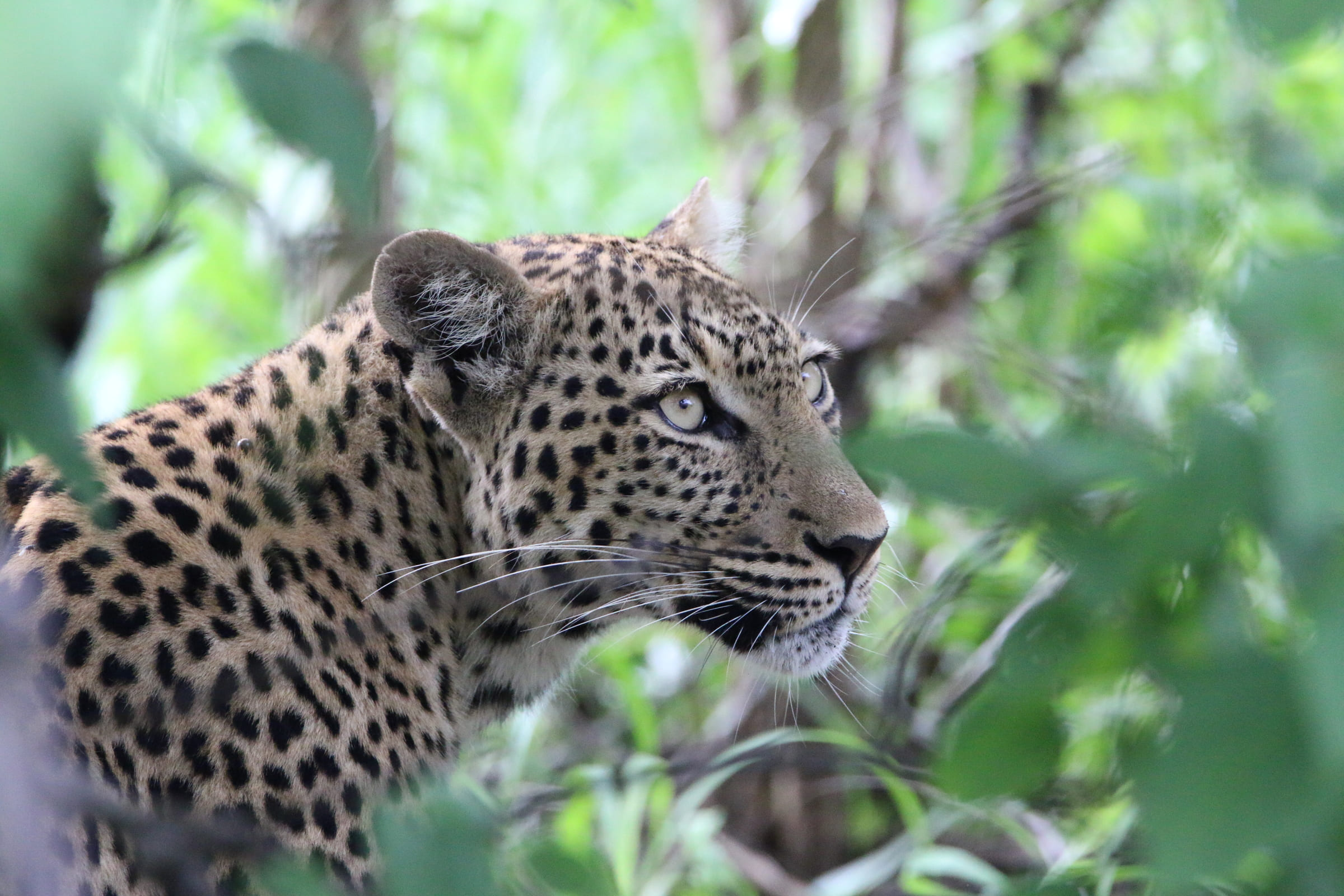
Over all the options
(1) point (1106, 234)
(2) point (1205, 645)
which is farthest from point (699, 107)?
(2) point (1205, 645)

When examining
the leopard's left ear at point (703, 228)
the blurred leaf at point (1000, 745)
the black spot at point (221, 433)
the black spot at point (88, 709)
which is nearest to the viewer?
the blurred leaf at point (1000, 745)

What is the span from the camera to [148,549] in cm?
270

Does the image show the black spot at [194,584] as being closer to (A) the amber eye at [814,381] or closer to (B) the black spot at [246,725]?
(B) the black spot at [246,725]

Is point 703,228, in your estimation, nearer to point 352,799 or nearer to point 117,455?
point 117,455

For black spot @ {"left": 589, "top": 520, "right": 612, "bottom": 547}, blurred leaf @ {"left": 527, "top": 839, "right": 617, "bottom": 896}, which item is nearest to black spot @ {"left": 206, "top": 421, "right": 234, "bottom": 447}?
black spot @ {"left": 589, "top": 520, "right": 612, "bottom": 547}

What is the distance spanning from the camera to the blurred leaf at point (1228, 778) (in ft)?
3.26

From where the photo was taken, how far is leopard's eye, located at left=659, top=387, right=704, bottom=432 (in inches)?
129

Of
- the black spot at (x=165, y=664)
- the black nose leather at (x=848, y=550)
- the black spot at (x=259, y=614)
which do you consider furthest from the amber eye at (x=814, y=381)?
the black spot at (x=165, y=664)

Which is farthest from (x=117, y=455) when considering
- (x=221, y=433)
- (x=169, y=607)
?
(x=169, y=607)

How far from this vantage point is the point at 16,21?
0.60 m

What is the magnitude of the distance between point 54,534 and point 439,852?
2.04 m

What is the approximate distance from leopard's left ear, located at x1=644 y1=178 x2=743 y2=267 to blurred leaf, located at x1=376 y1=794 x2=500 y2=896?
128 inches

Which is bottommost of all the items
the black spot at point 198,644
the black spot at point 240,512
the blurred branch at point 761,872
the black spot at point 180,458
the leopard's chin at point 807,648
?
the blurred branch at point 761,872

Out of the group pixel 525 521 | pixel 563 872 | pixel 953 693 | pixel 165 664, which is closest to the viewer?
pixel 563 872
